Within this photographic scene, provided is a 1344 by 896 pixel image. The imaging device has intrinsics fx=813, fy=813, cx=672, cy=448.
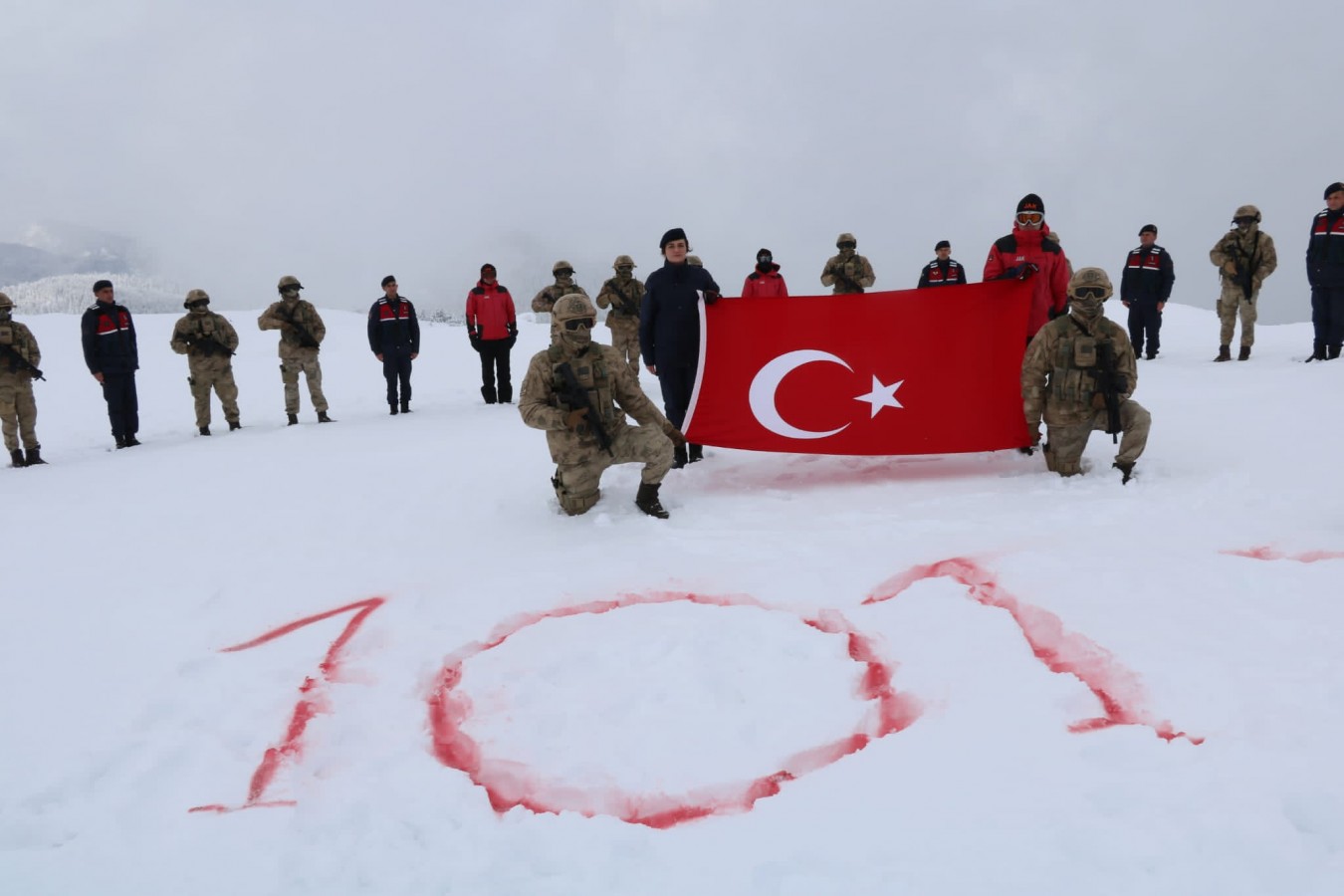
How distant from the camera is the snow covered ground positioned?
2.13 m

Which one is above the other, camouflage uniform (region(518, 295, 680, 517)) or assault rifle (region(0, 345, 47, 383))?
assault rifle (region(0, 345, 47, 383))

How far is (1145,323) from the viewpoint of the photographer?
34.0ft

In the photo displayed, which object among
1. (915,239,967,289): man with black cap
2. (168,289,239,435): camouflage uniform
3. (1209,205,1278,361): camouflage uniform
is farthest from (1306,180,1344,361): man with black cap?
(168,289,239,435): camouflage uniform

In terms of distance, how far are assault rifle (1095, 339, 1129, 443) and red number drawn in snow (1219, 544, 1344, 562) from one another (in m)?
1.32

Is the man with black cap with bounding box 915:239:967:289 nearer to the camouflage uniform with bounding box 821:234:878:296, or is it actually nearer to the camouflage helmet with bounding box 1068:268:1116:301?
the camouflage uniform with bounding box 821:234:878:296

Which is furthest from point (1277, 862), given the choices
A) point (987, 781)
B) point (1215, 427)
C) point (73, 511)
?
point (73, 511)

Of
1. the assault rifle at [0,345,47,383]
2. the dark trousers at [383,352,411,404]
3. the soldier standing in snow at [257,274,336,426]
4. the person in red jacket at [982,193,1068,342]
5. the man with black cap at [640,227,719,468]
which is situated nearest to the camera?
the person in red jacket at [982,193,1068,342]

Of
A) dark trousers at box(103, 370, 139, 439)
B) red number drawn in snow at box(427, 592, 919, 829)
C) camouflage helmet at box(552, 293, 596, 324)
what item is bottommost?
red number drawn in snow at box(427, 592, 919, 829)

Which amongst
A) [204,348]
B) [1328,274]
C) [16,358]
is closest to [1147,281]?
[1328,274]

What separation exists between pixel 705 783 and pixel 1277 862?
1.42 m

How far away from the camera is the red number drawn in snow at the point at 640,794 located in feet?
7.68

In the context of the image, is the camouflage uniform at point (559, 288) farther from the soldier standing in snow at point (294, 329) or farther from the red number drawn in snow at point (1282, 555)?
the red number drawn in snow at point (1282, 555)

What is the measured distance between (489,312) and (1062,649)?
8.43m

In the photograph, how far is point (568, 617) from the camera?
3.64 meters
